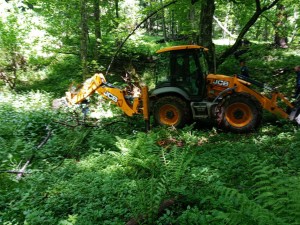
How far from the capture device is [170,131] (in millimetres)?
7738

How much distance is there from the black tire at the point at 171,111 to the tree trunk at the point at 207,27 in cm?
287

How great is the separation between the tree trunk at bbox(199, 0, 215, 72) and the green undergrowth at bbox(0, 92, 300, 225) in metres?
3.65

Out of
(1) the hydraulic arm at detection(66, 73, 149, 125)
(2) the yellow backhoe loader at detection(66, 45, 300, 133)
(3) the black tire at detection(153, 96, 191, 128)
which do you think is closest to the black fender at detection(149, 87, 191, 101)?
(2) the yellow backhoe loader at detection(66, 45, 300, 133)

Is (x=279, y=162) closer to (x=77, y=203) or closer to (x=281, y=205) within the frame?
(x=281, y=205)

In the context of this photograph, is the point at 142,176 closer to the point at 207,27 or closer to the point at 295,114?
the point at 295,114

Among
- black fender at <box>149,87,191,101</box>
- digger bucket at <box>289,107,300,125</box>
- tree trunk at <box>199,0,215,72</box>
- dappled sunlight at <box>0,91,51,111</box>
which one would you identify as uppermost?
tree trunk at <box>199,0,215,72</box>

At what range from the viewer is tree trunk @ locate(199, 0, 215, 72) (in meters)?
10.3

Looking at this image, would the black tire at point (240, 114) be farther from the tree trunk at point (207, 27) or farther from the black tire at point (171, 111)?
the tree trunk at point (207, 27)

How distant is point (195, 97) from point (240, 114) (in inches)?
54.2

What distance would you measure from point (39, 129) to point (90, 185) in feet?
13.4

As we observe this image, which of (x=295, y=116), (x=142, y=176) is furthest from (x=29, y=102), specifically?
(x=295, y=116)

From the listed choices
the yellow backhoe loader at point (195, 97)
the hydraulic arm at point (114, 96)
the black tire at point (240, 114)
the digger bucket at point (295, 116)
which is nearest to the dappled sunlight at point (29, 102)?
the hydraulic arm at point (114, 96)

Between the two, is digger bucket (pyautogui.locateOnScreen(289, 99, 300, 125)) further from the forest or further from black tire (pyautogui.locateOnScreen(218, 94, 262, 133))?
black tire (pyautogui.locateOnScreen(218, 94, 262, 133))

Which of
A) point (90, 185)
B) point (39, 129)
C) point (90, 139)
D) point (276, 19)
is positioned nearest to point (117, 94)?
point (90, 139)
